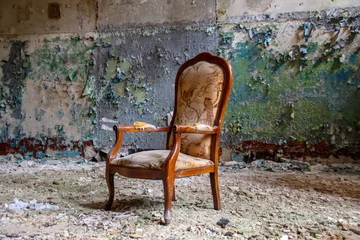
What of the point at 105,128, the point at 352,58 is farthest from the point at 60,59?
the point at 352,58

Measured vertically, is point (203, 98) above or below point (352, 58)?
below

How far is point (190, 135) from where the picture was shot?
2.21 meters

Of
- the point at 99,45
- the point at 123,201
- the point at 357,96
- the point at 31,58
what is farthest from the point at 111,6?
the point at 357,96

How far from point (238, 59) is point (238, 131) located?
904 millimetres

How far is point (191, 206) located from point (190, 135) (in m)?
0.50

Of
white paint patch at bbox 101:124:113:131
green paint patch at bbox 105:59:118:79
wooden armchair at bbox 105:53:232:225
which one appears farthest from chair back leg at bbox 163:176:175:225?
green paint patch at bbox 105:59:118:79

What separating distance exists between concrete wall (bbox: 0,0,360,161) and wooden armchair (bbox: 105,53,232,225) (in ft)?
6.08

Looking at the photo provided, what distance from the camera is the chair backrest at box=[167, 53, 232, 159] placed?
2.14 m

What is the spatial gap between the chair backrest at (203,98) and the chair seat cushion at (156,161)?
0.12 meters

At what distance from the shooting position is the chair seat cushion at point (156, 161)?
1886mm

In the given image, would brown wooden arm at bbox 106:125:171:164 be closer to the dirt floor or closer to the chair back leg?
the dirt floor

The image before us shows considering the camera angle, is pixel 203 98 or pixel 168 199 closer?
pixel 168 199

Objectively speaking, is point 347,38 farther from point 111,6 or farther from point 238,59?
point 111,6

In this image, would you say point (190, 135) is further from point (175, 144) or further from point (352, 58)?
point (352, 58)
